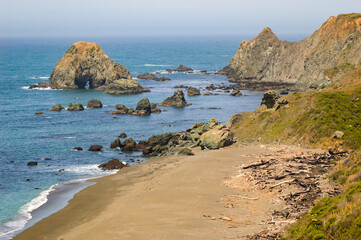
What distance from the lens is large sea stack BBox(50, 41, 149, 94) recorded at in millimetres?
138250

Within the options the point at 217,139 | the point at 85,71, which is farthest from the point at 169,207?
the point at 85,71

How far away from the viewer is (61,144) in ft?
224

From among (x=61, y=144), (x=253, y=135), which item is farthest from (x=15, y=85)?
(x=253, y=135)

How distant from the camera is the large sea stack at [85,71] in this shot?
138 meters

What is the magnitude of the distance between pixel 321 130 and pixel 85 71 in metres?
104

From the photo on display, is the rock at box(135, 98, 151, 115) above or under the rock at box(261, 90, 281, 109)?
under

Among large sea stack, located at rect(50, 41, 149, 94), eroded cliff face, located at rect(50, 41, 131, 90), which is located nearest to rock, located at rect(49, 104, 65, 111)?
large sea stack, located at rect(50, 41, 149, 94)

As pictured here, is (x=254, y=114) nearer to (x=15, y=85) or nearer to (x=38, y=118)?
(x=38, y=118)

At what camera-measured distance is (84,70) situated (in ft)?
459

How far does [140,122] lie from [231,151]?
41823 millimetres

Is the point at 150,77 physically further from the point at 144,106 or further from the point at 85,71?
the point at 144,106

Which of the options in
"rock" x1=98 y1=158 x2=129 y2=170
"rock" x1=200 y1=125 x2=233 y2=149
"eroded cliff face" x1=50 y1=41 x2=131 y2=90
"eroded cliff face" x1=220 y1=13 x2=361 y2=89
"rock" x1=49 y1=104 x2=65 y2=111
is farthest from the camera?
"eroded cliff face" x1=50 y1=41 x2=131 y2=90

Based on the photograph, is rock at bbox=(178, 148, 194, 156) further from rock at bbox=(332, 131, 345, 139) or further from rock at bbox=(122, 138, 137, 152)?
rock at bbox=(332, 131, 345, 139)

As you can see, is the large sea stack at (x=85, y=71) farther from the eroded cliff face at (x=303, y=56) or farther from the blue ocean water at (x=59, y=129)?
the eroded cliff face at (x=303, y=56)
